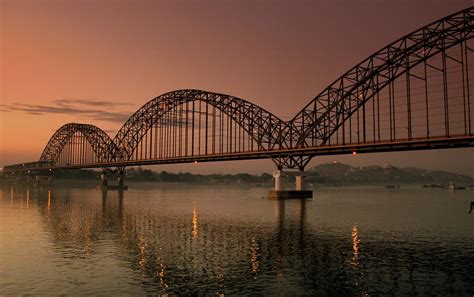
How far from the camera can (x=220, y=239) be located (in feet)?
95.2

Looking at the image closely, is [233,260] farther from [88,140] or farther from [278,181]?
[88,140]

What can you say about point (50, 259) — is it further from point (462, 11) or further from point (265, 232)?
point (462, 11)

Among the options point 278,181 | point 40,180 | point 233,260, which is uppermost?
point 278,181

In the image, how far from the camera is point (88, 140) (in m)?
157

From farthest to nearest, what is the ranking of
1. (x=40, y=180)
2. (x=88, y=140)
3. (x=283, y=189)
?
(x=40, y=180) → (x=88, y=140) → (x=283, y=189)

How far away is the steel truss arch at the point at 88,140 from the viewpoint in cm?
14600

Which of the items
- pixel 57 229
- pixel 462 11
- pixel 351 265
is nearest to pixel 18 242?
pixel 57 229

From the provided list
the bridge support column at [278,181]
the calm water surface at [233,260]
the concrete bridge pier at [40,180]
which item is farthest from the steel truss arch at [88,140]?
the calm water surface at [233,260]

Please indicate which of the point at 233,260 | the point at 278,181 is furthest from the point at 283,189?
the point at 233,260

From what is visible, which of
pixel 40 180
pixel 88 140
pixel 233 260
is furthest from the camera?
pixel 40 180

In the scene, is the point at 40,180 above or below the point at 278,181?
below

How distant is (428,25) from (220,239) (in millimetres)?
43890

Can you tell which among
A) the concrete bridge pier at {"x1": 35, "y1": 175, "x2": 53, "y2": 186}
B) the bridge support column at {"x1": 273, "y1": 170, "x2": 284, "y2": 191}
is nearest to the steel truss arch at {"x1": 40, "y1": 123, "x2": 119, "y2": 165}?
the concrete bridge pier at {"x1": 35, "y1": 175, "x2": 53, "y2": 186}

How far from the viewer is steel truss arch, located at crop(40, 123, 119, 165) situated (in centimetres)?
14600
